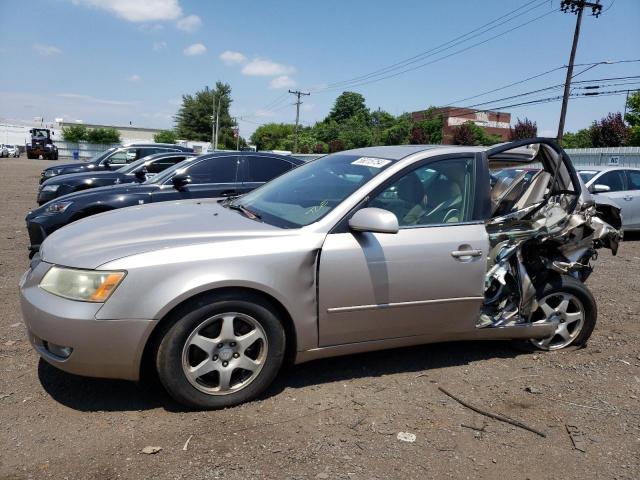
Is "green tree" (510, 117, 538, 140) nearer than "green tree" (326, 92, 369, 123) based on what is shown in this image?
Yes

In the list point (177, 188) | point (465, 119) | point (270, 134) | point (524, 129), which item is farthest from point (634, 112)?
point (270, 134)

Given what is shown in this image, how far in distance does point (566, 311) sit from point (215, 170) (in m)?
5.12

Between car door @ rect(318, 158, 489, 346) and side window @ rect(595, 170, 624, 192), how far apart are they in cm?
796

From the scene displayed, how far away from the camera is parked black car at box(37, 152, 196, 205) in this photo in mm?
9234

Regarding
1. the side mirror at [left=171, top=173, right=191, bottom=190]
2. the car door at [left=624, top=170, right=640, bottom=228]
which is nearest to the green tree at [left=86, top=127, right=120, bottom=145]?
the side mirror at [left=171, top=173, right=191, bottom=190]

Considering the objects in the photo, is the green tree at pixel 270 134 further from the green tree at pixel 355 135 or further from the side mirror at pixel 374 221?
the side mirror at pixel 374 221

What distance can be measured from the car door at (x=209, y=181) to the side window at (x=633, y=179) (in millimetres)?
7964

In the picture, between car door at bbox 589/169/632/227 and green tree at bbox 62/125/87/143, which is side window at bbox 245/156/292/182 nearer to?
car door at bbox 589/169/632/227

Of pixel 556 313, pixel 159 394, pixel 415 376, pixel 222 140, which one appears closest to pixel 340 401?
pixel 415 376

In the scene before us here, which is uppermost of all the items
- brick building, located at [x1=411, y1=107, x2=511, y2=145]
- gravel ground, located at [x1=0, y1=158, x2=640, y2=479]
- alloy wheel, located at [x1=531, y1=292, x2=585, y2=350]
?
brick building, located at [x1=411, y1=107, x2=511, y2=145]

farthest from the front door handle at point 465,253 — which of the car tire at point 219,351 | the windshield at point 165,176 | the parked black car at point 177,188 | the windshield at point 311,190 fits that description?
the windshield at point 165,176

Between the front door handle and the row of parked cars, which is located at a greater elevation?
the row of parked cars

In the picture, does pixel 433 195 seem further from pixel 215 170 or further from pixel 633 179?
pixel 633 179

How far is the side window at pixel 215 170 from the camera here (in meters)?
7.39
